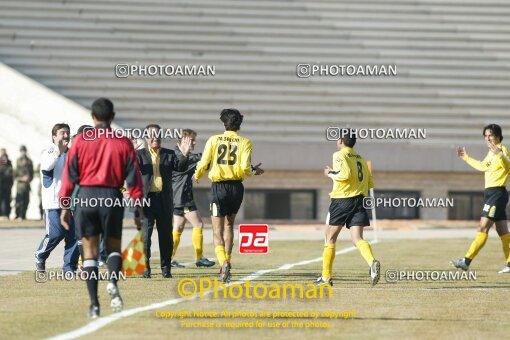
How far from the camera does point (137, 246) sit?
38.8ft

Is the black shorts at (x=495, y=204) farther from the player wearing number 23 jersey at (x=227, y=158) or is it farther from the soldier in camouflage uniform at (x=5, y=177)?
the soldier in camouflage uniform at (x=5, y=177)

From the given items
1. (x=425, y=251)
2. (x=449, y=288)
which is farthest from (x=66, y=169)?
(x=425, y=251)

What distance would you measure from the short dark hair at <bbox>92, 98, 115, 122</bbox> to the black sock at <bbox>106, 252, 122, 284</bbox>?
4.10 feet

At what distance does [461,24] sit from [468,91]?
3.08 metres

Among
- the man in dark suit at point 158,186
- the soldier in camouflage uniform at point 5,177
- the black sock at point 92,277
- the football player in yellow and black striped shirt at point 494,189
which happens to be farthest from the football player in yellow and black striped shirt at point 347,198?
the soldier in camouflage uniform at point 5,177

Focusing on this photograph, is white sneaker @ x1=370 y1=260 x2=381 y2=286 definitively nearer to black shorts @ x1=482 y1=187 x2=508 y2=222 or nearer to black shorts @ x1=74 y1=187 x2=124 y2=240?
black shorts @ x1=482 y1=187 x2=508 y2=222

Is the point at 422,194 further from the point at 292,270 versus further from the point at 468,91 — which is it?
the point at 292,270

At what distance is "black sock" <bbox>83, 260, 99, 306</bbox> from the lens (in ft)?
36.6

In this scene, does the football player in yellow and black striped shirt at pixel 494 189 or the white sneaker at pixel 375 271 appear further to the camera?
the football player in yellow and black striped shirt at pixel 494 189

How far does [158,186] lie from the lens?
16672mm

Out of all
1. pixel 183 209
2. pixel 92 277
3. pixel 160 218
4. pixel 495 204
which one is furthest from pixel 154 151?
pixel 92 277

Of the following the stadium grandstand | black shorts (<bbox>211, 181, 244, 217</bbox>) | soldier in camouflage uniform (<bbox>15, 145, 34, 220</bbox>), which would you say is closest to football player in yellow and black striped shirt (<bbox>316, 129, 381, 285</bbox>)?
black shorts (<bbox>211, 181, 244, 217</bbox>)

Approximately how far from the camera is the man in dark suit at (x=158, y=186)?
54.5 feet

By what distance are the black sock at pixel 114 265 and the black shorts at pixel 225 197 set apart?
3998 millimetres
